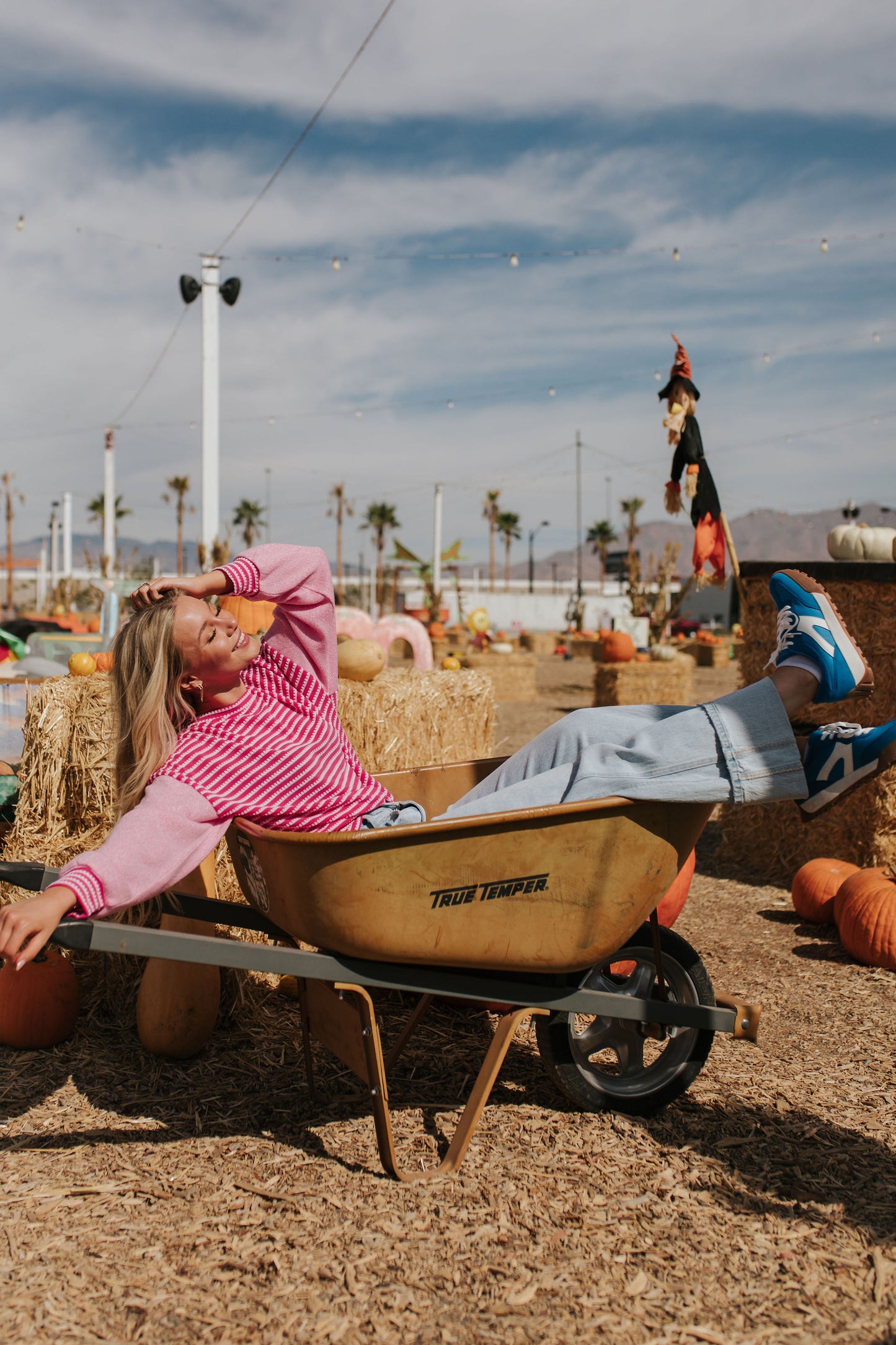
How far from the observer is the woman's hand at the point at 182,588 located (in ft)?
6.99

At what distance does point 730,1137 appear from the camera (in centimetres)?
228

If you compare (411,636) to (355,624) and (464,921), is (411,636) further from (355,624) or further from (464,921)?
(464,921)

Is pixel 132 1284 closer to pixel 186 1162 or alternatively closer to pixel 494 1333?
pixel 186 1162

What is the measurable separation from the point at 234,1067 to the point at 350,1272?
0.98 meters

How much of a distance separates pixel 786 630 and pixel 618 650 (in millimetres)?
9789

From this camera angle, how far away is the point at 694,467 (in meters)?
4.80

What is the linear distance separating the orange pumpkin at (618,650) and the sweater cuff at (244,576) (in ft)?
32.4

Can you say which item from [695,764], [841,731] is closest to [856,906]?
[841,731]

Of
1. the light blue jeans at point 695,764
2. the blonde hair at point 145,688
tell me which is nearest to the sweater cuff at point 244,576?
the blonde hair at point 145,688

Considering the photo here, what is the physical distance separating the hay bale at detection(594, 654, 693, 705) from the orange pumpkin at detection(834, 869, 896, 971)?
24.8 feet

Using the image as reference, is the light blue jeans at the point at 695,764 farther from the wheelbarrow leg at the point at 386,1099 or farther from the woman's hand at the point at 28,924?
the woman's hand at the point at 28,924

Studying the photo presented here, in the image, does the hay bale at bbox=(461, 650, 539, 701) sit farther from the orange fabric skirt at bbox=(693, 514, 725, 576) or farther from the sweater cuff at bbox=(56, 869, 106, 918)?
the sweater cuff at bbox=(56, 869, 106, 918)

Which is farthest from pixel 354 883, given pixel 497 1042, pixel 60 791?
pixel 60 791

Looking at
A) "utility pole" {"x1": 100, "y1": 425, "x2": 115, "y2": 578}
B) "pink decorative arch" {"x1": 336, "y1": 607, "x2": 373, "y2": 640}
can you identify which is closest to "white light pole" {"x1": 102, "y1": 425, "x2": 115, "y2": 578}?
"utility pole" {"x1": 100, "y1": 425, "x2": 115, "y2": 578}
